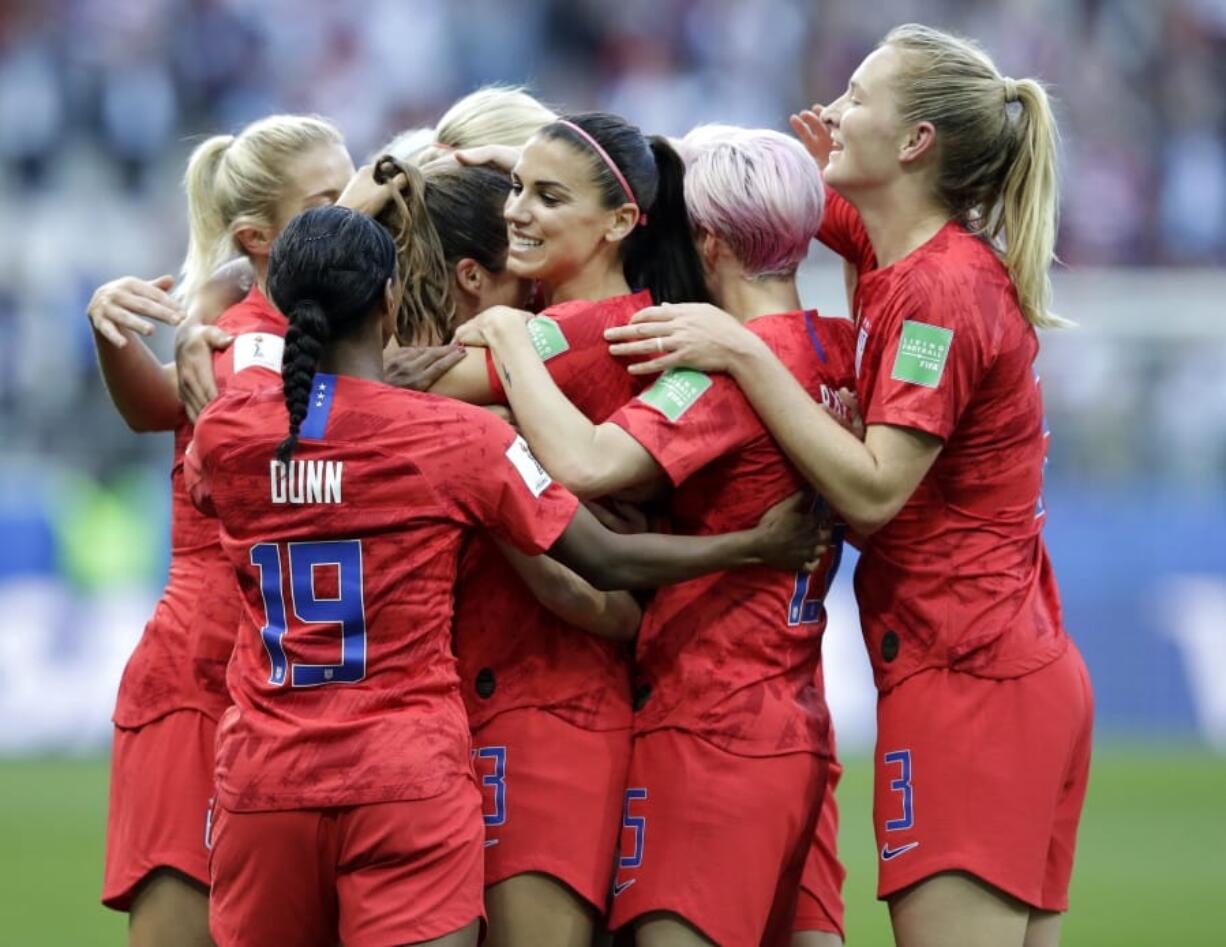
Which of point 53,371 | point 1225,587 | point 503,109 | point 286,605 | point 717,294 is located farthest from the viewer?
point 53,371

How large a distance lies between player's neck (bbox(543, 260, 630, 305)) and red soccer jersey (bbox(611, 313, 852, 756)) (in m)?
0.35

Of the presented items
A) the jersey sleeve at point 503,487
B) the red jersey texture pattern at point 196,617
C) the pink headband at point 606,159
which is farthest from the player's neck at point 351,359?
the pink headband at point 606,159

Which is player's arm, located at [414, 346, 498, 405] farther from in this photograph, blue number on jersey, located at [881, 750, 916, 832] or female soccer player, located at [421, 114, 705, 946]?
blue number on jersey, located at [881, 750, 916, 832]

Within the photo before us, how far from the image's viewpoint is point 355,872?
4.16 m

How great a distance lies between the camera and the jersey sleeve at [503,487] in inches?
166

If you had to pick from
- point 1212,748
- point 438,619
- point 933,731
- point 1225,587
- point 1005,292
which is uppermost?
point 1005,292

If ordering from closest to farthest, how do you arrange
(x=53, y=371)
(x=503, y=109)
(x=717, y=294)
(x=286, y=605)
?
1. (x=286, y=605)
2. (x=717, y=294)
3. (x=503, y=109)
4. (x=53, y=371)

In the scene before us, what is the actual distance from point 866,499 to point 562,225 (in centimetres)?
97

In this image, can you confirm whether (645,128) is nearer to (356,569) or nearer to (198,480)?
(198,480)

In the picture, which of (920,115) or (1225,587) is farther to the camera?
(1225,587)

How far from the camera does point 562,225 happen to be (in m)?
4.75

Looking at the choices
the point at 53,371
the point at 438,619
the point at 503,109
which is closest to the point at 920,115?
the point at 503,109

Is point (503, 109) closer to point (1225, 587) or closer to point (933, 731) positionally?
point (933, 731)

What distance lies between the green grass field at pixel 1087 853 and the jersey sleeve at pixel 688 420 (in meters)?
4.71
